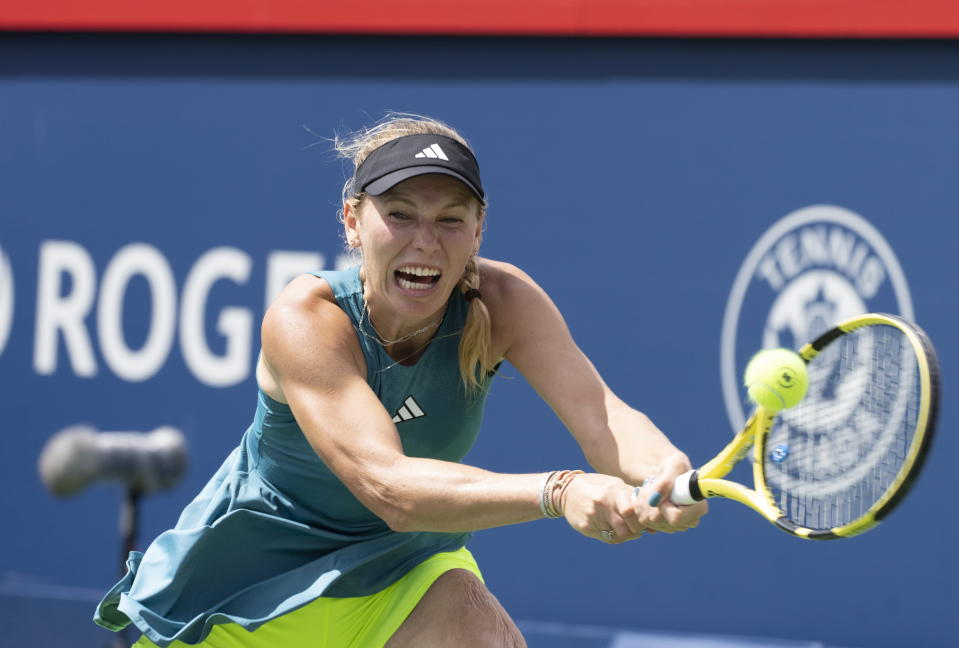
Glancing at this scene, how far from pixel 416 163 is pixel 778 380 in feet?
2.35

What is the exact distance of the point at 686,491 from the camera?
2.23m

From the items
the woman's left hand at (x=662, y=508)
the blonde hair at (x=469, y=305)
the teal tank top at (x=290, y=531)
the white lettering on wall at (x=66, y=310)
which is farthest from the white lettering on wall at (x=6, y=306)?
the woman's left hand at (x=662, y=508)

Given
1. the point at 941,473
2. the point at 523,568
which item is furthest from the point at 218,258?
the point at 941,473

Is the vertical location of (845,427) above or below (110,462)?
above

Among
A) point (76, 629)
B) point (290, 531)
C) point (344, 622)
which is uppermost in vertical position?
point (290, 531)

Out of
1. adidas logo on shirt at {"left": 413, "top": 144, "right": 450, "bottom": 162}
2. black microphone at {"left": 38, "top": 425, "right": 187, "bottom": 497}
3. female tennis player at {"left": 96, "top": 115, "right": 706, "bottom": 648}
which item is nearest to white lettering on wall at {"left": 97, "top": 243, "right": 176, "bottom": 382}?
black microphone at {"left": 38, "top": 425, "right": 187, "bottom": 497}

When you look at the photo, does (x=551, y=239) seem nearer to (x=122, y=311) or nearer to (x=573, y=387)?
(x=122, y=311)

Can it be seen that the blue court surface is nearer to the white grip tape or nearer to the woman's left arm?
the woman's left arm

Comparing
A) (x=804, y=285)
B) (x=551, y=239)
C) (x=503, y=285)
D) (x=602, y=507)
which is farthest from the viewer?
(x=551, y=239)

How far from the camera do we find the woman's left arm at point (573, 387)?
2576 mm

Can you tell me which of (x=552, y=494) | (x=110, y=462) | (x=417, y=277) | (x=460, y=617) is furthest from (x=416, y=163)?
(x=110, y=462)

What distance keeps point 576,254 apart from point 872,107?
1.03 meters

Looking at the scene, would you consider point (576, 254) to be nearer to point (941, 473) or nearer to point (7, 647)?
point (941, 473)

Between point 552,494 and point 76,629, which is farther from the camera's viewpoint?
point 76,629
